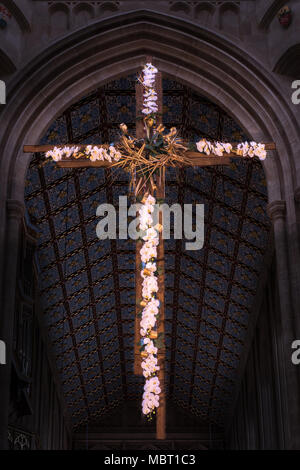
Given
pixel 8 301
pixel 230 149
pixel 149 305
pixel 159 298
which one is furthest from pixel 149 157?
pixel 8 301

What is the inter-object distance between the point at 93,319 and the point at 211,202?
6390mm

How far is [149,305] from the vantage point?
A: 876cm

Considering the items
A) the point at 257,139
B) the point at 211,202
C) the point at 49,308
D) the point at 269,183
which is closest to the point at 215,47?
the point at 257,139

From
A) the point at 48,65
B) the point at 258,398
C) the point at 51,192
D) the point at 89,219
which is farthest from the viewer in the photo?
the point at 258,398

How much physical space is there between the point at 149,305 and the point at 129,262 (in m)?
11.8

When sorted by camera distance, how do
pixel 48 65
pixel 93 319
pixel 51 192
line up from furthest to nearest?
pixel 93 319
pixel 51 192
pixel 48 65

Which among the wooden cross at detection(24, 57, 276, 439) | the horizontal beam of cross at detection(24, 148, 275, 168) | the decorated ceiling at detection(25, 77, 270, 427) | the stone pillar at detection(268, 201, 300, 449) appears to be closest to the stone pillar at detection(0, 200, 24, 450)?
the wooden cross at detection(24, 57, 276, 439)

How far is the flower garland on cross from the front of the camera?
8.79m

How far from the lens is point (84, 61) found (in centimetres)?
1309

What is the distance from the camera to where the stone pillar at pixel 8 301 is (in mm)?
10547

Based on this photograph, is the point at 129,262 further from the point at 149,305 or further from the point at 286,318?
the point at 149,305

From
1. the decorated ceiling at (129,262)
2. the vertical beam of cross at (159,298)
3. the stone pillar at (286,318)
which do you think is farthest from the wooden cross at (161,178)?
the decorated ceiling at (129,262)

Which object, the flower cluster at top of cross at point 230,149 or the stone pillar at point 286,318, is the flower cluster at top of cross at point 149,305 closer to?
the flower cluster at top of cross at point 230,149

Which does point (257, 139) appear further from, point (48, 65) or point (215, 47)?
point (48, 65)
